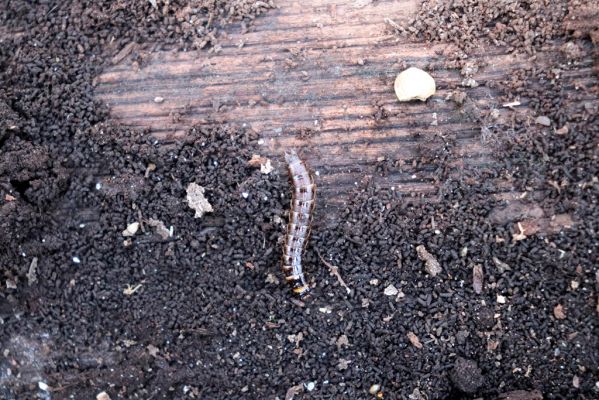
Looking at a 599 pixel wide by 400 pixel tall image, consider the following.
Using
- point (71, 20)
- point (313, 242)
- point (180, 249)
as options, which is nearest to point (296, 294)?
point (313, 242)

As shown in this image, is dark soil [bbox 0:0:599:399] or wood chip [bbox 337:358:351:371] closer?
dark soil [bbox 0:0:599:399]

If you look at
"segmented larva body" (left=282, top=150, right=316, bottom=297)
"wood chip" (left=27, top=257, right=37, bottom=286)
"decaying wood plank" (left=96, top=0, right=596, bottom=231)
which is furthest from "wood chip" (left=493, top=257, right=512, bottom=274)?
"wood chip" (left=27, top=257, right=37, bottom=286)

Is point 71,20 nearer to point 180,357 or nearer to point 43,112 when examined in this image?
point 43,112

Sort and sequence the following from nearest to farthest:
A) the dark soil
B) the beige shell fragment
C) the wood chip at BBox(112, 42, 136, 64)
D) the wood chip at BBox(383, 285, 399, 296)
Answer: the beige shell fragment < the dark soil < the wood chip at BBox(383, 285, 399, 296) < the wood chip at BBox(112, 42, 136, 64)

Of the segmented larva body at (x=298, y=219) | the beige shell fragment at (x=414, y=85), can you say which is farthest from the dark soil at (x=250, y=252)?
the beige shell fragment at (x=414, y=85)

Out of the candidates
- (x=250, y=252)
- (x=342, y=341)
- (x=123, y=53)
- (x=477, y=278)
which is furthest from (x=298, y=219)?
(x=123, y=53)

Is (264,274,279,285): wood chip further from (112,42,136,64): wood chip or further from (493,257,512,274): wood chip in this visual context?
(112,42,136,64): wood chip

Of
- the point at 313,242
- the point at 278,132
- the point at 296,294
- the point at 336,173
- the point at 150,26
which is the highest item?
the point at 150,26
